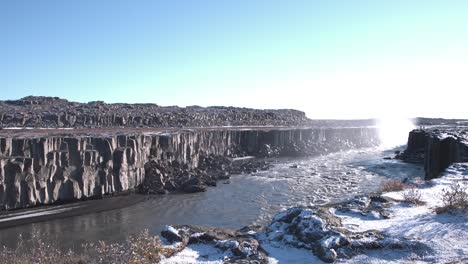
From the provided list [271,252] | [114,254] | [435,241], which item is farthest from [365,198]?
[114,254]

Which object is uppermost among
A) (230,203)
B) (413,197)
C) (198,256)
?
(413,197)

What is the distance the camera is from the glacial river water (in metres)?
21.3

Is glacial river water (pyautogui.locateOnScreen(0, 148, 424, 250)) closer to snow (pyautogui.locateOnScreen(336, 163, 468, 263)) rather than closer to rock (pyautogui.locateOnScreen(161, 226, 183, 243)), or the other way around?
rock (pyautogui.locateOnScreen(161, 226, 183, 243))

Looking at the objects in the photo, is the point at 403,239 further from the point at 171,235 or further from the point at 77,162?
the point at 77,162

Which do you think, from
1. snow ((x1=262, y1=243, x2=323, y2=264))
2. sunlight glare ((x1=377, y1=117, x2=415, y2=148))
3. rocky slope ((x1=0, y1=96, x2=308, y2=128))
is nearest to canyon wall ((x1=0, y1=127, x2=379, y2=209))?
rocky slope ((x1=0, y1=96, x2=308, y2=128))

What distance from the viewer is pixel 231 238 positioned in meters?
12.0

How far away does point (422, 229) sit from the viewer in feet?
38.0

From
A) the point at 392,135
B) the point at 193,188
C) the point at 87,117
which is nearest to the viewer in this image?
the point at 193,188

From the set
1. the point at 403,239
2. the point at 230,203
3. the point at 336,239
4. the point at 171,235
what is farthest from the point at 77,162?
the point at 403,239

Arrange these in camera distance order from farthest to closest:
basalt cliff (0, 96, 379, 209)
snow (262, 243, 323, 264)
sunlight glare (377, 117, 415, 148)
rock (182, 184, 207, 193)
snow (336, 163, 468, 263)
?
1. sunlight glare (377, 117, 415, 148)
2. rock (182, 184, 207, 193)
3. basalt cliff (0, 96, 379, 209)
4. snow (262, 243, 323, 264)
5. snow (336, 163, 468, 263)

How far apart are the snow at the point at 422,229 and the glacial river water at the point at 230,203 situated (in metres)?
9.92

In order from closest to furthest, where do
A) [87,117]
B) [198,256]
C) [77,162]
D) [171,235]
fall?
[198,256]
[171,235]
[77,162]
[87,117]

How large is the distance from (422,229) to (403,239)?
993 millimetres

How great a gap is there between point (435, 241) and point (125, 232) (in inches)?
592
